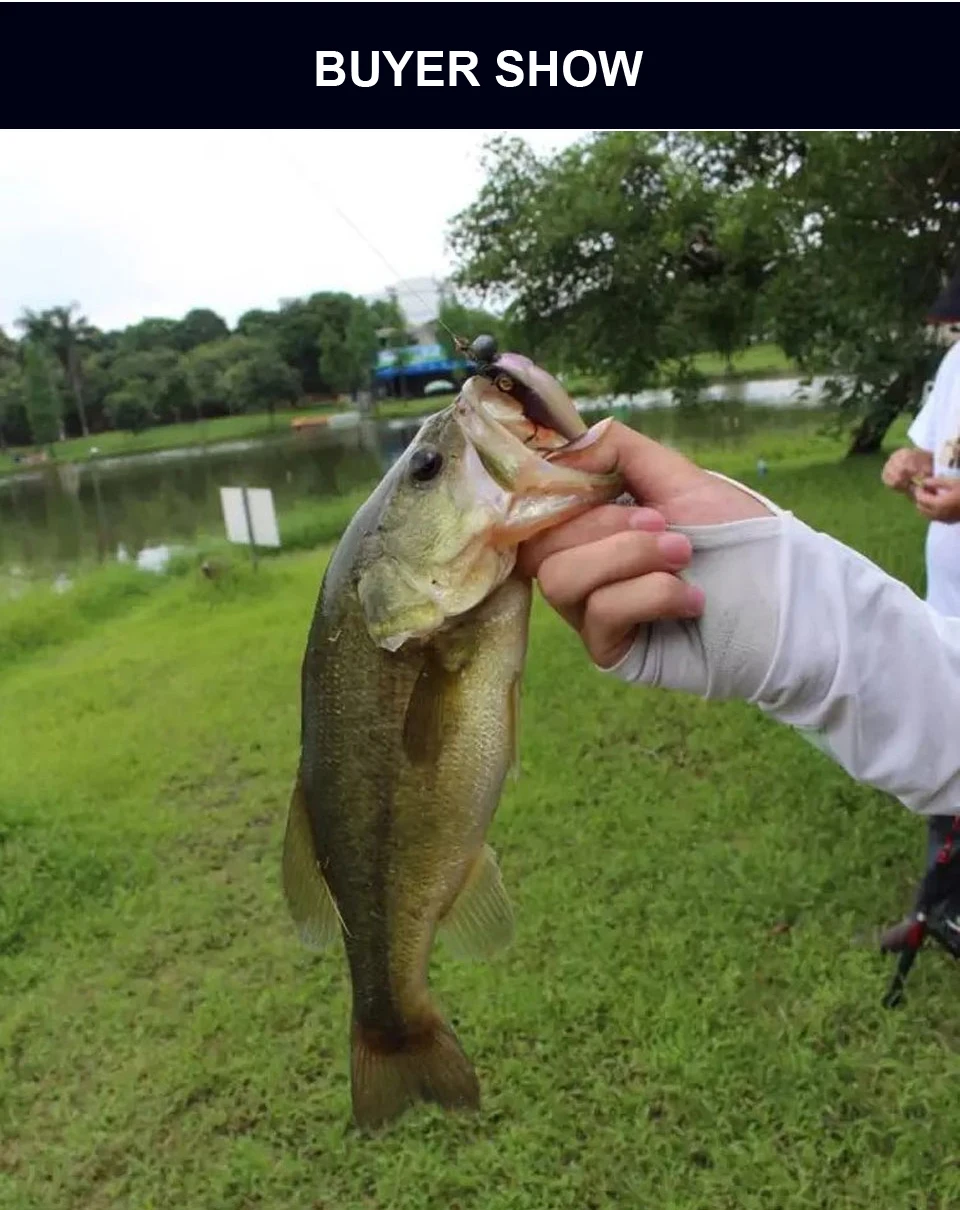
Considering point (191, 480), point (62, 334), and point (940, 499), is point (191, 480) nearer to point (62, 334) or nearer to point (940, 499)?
point (62, 334)

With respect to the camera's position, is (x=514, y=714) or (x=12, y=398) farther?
(x=12, y=398)

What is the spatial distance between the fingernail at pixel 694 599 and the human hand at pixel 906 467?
5.99 feet

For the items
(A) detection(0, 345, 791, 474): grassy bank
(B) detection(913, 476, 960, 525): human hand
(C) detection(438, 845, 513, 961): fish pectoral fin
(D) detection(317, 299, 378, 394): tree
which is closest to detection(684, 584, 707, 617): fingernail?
(C) detection(438, 845, 513, 961): fish pectoral fin

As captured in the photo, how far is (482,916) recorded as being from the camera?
4.99 feet

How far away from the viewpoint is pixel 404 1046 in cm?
164

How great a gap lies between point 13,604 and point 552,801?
26.0 ft

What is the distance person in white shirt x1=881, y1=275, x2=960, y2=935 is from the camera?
256cm

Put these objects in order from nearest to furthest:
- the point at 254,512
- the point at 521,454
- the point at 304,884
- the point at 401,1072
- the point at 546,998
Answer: the point at 521,454
the point at 304,884
the point at 401,1072
the point at 546,998
the point at 254,512

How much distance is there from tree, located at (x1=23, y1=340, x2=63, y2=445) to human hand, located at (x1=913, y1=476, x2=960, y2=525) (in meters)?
21.4

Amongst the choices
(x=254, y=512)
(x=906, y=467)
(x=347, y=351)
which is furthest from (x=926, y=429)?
(x=254, y=512)

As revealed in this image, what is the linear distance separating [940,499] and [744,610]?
5.01 feet

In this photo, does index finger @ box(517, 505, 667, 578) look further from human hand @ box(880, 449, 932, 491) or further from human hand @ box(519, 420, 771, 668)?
human hand @ box(880, 449, 932, 491)

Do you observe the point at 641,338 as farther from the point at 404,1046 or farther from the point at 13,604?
the point at 404,1046

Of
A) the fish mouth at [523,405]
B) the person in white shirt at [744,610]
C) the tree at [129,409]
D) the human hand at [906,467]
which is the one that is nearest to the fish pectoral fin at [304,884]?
the person in white shirt at [744,610]
